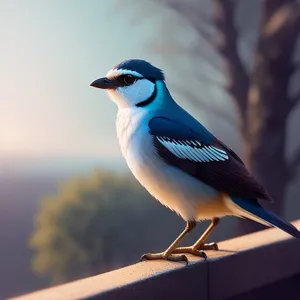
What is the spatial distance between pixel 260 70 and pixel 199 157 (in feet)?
5.21

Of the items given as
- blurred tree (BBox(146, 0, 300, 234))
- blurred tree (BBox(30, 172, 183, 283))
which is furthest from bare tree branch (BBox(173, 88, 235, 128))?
blurred tree (BBox(30, 172, 183, 283))

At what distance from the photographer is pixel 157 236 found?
2.65 m

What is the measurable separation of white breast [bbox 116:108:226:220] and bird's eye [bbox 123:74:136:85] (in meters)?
0.05

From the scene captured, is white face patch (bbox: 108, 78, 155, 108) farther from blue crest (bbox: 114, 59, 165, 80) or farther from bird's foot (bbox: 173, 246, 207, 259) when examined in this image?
bird's foot (bbox: 173, 246, 207, 259)

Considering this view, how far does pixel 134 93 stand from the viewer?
98 centimetres

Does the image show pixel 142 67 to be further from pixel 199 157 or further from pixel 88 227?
pixel 88 227

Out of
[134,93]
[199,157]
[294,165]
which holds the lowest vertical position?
[294,165]

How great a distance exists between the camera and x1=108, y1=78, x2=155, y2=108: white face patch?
0.97m

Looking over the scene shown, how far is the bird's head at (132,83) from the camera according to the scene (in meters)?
0.97

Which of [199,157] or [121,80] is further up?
[121,80]

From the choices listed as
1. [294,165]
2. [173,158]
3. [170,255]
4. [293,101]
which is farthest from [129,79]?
[294,165]

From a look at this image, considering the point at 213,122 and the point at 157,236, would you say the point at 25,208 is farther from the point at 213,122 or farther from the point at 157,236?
the point at 213,122

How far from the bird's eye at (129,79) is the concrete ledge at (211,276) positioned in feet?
0.96

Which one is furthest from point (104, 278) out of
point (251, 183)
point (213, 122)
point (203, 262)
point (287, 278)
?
point (213, 122)
